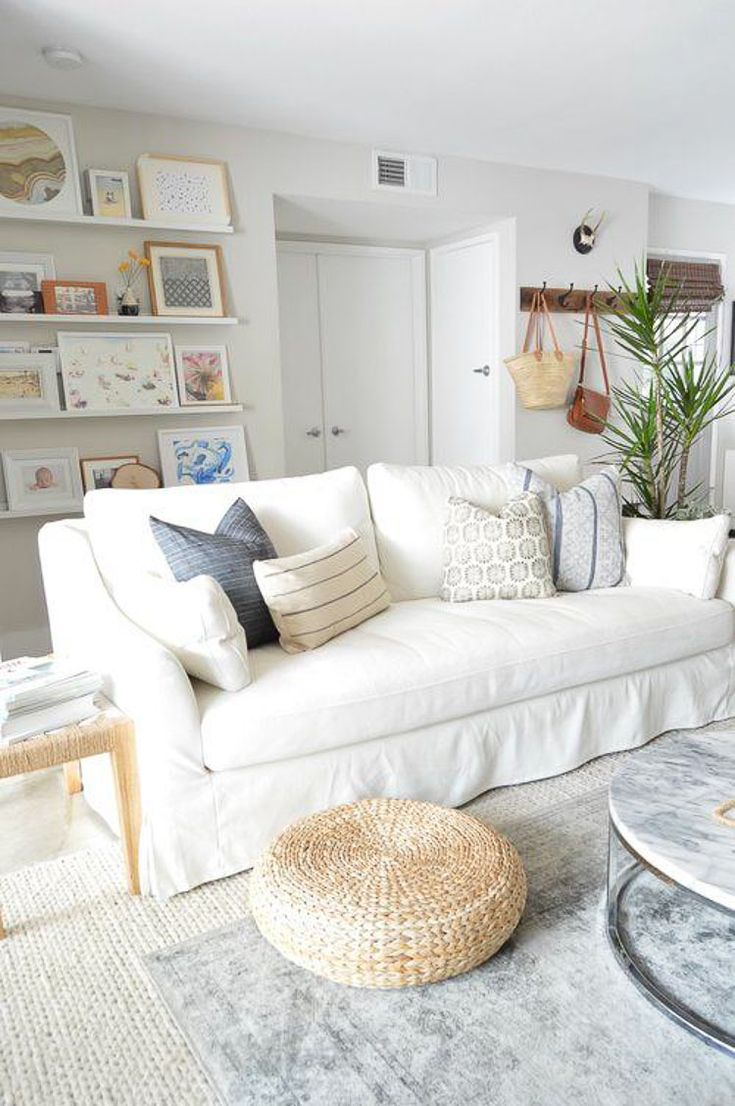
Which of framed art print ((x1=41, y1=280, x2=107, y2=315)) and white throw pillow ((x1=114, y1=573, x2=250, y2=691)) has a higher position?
framed art print ((x1=41, y1=280, x2=107, y2=315))

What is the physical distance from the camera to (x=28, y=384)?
3611mm

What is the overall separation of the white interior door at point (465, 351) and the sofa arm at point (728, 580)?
2.55m

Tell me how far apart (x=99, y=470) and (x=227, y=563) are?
191 cm

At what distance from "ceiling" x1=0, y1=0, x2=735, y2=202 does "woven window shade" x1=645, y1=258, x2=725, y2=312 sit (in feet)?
4.58

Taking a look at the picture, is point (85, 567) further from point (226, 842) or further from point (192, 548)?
point (226, 842)

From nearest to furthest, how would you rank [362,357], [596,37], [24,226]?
[596,37], [24,226], [362,357]

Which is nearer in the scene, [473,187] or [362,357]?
[473,187]

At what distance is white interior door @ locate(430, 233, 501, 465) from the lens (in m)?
5.07

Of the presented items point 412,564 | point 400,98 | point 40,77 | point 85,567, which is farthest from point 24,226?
point 412,564

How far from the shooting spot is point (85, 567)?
86.5 inches

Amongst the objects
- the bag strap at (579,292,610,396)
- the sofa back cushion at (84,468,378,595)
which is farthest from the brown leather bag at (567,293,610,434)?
the sofa back cushion at (84,468,378,595)

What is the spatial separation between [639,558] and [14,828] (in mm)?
2148

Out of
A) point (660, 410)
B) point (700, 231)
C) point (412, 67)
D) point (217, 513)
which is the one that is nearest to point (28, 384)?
point (217, 513)

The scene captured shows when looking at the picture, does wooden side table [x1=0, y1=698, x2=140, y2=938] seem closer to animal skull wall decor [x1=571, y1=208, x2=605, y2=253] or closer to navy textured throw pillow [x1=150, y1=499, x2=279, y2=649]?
navy textured throw pillow [x1=150, y1=499, x2=279, y2=649]
